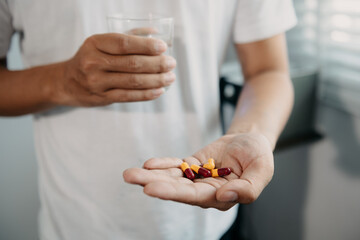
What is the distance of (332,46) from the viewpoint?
1.18m

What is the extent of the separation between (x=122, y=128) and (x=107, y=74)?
19 centimetres

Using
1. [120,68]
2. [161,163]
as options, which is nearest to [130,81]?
[120,68]

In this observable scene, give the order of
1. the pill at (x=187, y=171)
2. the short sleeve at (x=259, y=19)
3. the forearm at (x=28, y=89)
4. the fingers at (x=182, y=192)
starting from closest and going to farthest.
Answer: the fingers at (x=182, y=192), the pill at (x=187, y=171), the forearm at (x=28, y=89), the short sleeve at (x=259, y=19)

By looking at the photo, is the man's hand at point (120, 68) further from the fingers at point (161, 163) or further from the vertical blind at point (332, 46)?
the vertical blind at point (332, 46)

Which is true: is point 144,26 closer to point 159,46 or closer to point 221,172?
point 159,46

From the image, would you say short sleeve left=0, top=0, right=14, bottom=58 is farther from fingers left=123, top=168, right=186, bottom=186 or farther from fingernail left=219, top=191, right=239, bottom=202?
fingernail left=219, top=191, right=239, bottom=202

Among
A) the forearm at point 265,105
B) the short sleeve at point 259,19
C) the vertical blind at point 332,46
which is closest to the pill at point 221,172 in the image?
the forearm at point 265,105

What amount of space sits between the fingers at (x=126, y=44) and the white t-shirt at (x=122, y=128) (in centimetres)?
17

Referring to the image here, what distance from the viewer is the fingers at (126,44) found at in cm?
50

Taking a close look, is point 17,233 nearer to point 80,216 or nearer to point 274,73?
point 80,216

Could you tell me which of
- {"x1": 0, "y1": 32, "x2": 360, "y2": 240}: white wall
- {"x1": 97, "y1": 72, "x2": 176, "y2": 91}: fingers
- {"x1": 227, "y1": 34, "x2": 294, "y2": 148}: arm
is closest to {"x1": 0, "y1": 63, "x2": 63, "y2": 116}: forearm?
{"x1": 97, "y1": 72, "x2": 176, "y2": 91}: fingers

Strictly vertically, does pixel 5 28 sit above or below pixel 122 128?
above

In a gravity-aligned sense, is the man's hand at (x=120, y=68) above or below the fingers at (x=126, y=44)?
below

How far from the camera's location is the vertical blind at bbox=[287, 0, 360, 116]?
42.1 inches
